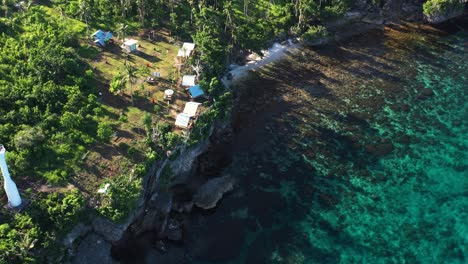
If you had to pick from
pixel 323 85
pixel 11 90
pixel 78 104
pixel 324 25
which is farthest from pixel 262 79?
pixel 11 90

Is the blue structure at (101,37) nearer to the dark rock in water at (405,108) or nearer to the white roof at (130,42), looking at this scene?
the white roof at (130,42)

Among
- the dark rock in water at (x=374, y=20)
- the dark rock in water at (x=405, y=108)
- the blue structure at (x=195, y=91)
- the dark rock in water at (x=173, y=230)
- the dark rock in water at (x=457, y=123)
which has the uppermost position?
the dark rock in water at (x=374, y=20)

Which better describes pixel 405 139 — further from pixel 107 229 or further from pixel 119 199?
pixel 107 229

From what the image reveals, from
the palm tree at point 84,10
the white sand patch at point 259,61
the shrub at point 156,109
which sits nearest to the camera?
the shrub at point 156,109

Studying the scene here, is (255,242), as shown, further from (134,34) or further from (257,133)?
(134,34)

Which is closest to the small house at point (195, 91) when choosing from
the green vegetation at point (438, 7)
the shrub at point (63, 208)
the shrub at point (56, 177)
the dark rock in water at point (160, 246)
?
the shrub at point (56, 177)

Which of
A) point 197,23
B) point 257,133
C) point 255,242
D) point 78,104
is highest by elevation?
point 197,23

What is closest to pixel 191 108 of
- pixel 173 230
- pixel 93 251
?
pixel 173 230

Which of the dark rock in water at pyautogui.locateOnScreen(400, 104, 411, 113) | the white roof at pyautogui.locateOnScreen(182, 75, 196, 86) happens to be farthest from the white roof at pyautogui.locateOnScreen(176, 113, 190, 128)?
the dark rock in water at pyautogui.locateOnScreen(400, 104, 411, 113)
